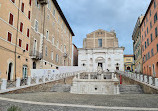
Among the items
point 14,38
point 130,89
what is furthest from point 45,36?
point 130,89

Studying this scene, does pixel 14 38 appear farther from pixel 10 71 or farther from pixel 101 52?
pixel 101 52

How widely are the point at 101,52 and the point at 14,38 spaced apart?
115 ft

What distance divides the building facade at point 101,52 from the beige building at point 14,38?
29.6 meters

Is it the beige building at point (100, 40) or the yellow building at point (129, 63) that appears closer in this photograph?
the beige building at point (100, 40)

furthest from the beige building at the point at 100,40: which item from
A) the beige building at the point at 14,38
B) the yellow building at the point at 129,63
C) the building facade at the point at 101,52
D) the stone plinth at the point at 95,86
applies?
the stone plinth at the point at 95,86

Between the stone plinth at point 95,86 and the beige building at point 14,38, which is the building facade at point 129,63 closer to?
the stone plinth at point 95,86

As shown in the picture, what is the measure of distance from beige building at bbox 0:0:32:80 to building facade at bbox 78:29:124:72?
29.6 metres

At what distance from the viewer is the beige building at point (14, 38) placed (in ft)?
53.8

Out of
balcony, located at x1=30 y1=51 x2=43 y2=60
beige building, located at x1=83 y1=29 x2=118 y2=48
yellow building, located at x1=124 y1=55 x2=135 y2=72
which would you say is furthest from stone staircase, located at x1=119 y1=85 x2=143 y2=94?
Result: yellow building, located at x1=124 y1=55 x2=135 y2=72

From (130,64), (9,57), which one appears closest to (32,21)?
(9,57)

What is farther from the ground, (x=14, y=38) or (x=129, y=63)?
(x=14, y=38)

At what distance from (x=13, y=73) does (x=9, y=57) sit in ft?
7.07

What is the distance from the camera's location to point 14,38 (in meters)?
18.6

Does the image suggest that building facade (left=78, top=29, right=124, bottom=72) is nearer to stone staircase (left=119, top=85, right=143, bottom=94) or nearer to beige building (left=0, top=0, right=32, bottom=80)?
beige building (left=0, top=0, right=32, bottom=80)
